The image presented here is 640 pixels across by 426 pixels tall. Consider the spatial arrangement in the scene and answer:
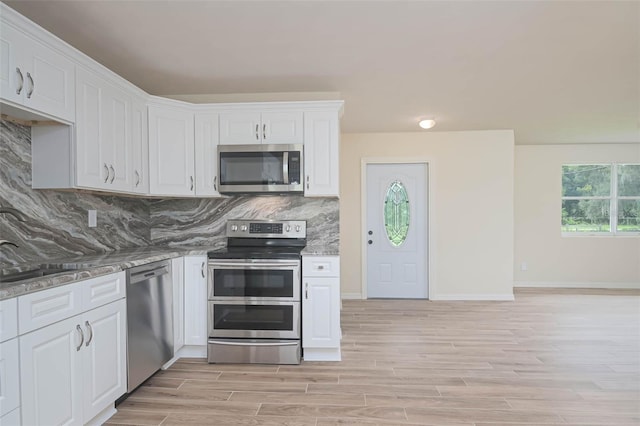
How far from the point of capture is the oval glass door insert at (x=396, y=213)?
4965 mm

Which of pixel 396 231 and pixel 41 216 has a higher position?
pixel 41 216

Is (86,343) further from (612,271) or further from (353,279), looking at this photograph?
(612,271)

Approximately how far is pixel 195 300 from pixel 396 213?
313 cm

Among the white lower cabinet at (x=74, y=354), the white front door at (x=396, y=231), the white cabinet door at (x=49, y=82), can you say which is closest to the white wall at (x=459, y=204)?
the white front door at (x=396, y=231)

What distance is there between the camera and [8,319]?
1.40 m

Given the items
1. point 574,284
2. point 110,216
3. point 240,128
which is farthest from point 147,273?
point 574,284

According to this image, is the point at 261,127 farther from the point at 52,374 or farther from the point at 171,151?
the point at 52,374

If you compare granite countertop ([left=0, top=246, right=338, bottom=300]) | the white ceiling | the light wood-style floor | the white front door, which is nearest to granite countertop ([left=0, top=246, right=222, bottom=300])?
granite countertop ([left=0, top=246, right=338, bottom=300])

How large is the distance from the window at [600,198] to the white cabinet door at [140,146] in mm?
6354

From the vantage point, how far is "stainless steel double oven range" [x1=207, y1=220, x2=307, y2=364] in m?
2.79

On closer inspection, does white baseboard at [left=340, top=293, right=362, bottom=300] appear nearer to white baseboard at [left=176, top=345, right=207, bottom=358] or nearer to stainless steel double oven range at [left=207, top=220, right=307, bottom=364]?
stainless steel double oven range at [left=207, top=220, right=307, bottom=364]

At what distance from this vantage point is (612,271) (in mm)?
5645

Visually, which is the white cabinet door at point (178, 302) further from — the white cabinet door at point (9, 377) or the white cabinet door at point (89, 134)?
the white cabinet door at point (9, 377)

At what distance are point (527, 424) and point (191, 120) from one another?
134 inches
